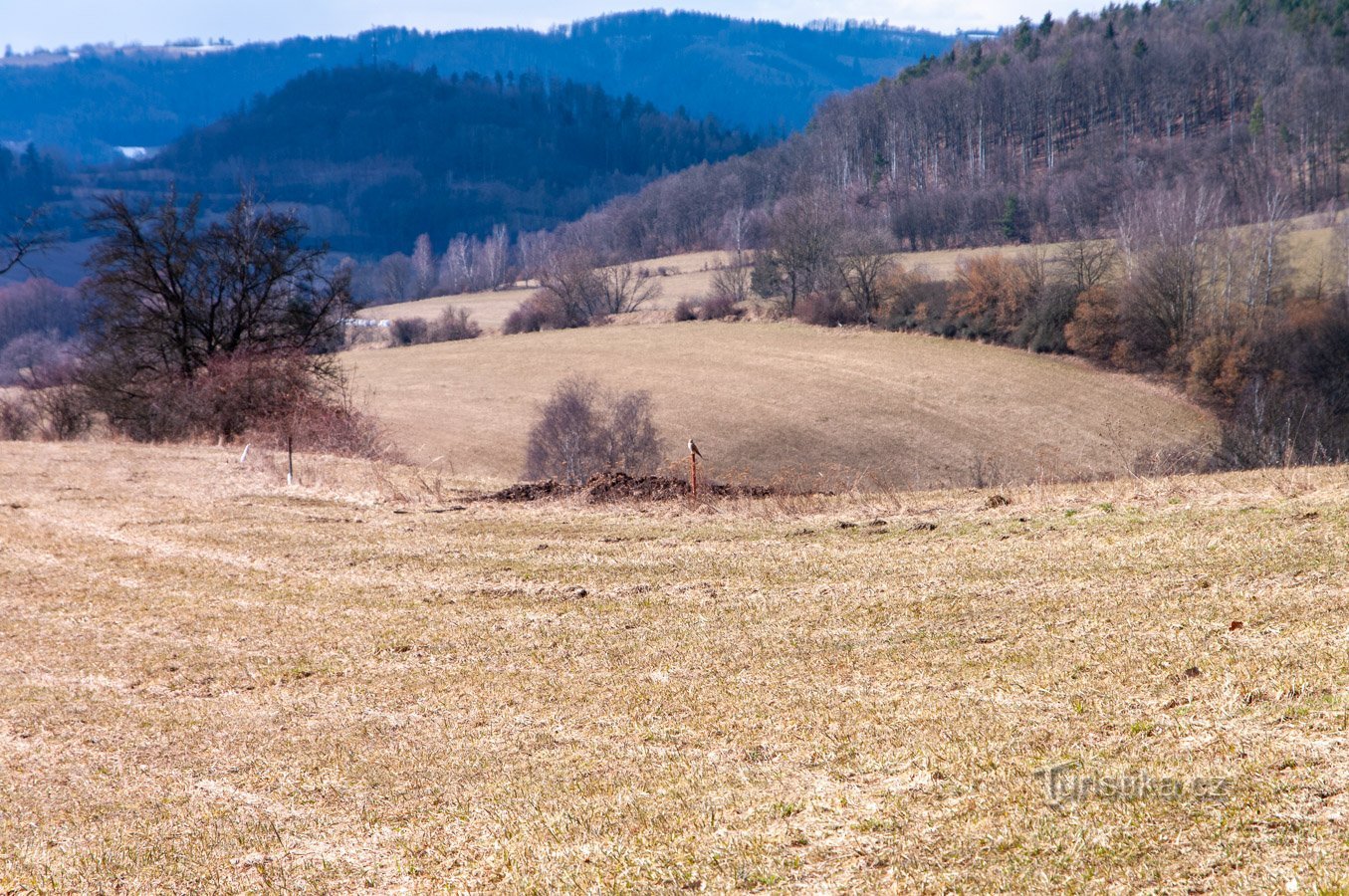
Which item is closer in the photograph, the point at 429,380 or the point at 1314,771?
the point at 1314,771

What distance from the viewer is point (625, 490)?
17984 millimetres

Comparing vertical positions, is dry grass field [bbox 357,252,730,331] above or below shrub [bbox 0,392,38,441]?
above

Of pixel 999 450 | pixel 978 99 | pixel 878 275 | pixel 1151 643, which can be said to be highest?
pixel 978 99

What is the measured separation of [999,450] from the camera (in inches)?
Answer: 2039

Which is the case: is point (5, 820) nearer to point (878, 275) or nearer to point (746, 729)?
point (746, 729)

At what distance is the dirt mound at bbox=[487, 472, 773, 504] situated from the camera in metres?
17.6

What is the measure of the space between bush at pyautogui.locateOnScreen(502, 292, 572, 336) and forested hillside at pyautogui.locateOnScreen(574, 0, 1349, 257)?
2750cm

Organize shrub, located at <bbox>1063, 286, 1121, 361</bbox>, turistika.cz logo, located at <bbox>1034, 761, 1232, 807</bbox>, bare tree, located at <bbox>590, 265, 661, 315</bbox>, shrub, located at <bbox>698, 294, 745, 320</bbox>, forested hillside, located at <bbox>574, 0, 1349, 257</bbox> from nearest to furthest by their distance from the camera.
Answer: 1. turistika.cz logo, located at <bbox>1034, 761, 1232, 807</bbox>
2. shrub, located at <bbox>1063, 286, 1121, 361</bbox>
3. shrub, located at <bbox>698, 294, 745, 320</bbox>
4. bare tree, located at <bbox>590, 265, 661, 315</bbox>
5. forested hillside, located at <bbox>574, 0, 1349, 257</bbox>

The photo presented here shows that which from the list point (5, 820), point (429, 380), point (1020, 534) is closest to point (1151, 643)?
point (1020, 534)

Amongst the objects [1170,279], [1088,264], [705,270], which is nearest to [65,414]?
[1170,279]

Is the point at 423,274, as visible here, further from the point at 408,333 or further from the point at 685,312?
the point at 685,312

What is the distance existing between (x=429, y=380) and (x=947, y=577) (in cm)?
6053

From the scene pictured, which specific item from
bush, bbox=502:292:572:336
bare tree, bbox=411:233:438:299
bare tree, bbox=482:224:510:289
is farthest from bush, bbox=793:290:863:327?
bare tree, bbox=411:233:438:299

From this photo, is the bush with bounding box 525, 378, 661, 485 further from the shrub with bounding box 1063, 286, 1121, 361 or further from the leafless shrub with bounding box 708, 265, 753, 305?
the leafless shrub with bounding box 708, 265, 753, 305
